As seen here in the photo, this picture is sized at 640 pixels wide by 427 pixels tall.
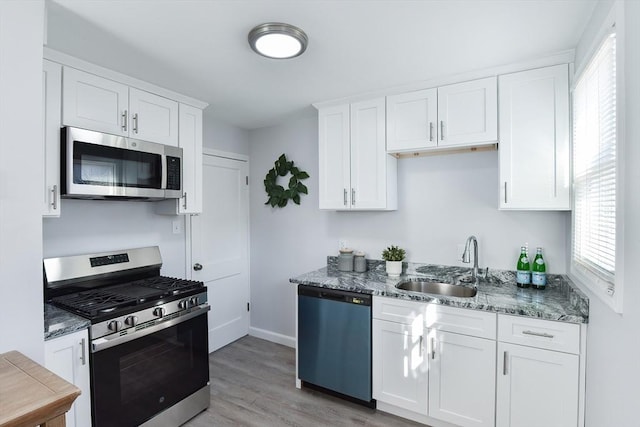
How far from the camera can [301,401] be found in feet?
8.39

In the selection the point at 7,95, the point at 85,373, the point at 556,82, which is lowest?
the point at 85,373

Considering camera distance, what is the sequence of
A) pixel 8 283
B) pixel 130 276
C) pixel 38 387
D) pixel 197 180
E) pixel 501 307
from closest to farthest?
pixel 38 387
pixel 8 283
pixel 501 307
pixel 130 276
pixel 197 180

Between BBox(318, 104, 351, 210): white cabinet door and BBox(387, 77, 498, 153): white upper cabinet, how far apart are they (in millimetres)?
395

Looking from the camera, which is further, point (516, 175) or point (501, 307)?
point (516, 175)

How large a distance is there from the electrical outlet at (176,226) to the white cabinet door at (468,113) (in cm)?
237

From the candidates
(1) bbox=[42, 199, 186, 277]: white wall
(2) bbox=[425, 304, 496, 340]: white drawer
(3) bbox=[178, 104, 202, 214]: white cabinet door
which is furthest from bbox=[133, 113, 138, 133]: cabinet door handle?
(2) bbox=[425, 304, 496, 340]: white drawer

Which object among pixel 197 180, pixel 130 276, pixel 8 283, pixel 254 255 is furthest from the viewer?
pixel 254 255

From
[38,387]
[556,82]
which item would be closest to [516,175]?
[556,82]

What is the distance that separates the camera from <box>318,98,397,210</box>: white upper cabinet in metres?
2.68

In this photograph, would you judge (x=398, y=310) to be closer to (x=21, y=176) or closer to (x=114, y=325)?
(x=114, y=325)

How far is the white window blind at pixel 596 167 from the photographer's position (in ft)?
4.51

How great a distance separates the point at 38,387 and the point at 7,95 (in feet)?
3.53

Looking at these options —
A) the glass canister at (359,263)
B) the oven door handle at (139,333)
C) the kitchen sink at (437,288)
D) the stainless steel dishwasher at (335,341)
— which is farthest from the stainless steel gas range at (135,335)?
the kitchen sink at (437,288)

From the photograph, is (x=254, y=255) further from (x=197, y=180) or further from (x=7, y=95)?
(x=7, y=95)
